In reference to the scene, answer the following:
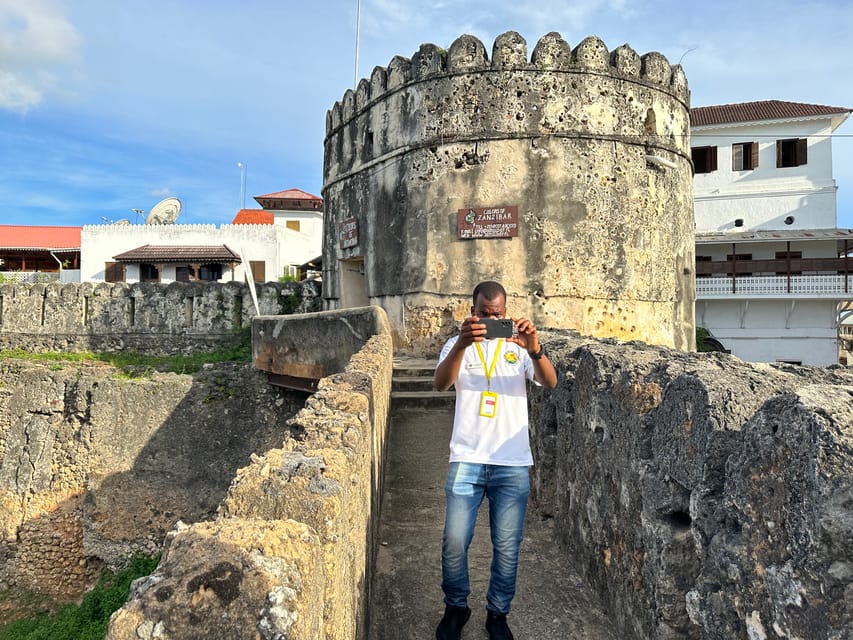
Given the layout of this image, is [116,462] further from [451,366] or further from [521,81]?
[451,366]

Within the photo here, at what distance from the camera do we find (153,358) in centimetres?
1572

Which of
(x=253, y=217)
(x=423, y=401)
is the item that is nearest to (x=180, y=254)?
(x=253, y=217)

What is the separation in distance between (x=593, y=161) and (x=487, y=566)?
8.56 m

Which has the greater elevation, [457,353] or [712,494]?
[457,353]

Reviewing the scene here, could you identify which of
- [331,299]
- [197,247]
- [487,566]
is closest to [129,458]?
[331,299]

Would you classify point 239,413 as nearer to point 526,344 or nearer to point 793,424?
point 526,344

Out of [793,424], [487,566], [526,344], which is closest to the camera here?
[793,424]

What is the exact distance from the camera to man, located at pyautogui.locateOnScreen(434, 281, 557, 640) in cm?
304

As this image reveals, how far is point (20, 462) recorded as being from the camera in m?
11.9

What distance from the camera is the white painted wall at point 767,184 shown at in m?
26.6

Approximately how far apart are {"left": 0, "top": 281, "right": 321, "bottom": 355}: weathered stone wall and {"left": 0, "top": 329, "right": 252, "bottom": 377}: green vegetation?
226 mm

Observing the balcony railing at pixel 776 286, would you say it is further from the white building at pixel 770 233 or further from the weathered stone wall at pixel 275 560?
the weathered stone wall at pixel 275 560

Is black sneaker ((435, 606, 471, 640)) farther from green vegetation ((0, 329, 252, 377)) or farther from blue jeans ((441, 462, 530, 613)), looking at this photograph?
green vegetation ((0, 329, 252, 377))

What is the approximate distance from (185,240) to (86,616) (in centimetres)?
2452
